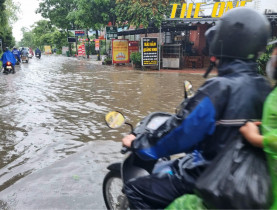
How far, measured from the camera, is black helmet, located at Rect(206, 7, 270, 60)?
4.84 ft

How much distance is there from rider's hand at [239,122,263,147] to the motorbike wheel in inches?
46.5

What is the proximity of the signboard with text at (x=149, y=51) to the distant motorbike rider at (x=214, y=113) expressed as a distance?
50.4ft

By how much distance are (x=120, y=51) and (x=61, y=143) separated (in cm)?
1633

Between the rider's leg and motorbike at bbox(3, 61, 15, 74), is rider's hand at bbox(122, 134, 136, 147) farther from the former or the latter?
motorbike at bbox(3, 61, 15, 74)

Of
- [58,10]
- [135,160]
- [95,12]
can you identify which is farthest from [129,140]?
[58,10]

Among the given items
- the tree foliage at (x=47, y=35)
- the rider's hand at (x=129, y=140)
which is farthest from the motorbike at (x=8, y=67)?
the tree foliage at (x=47, y=35)

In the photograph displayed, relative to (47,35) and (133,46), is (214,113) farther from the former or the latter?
(47,35)

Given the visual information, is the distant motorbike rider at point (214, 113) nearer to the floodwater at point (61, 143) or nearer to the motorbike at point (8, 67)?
the floodwater at point (61, 143)

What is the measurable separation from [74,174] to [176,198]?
7.44 feet

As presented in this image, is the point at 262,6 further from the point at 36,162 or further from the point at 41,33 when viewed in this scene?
the point at 41,33

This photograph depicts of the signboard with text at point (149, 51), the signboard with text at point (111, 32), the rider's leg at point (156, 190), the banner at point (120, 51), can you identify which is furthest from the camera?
the signboard with text at point (111, 32)

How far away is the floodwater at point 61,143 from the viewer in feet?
10.2

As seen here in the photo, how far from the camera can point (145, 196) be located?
5.43 ft

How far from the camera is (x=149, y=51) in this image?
16.8 meters
